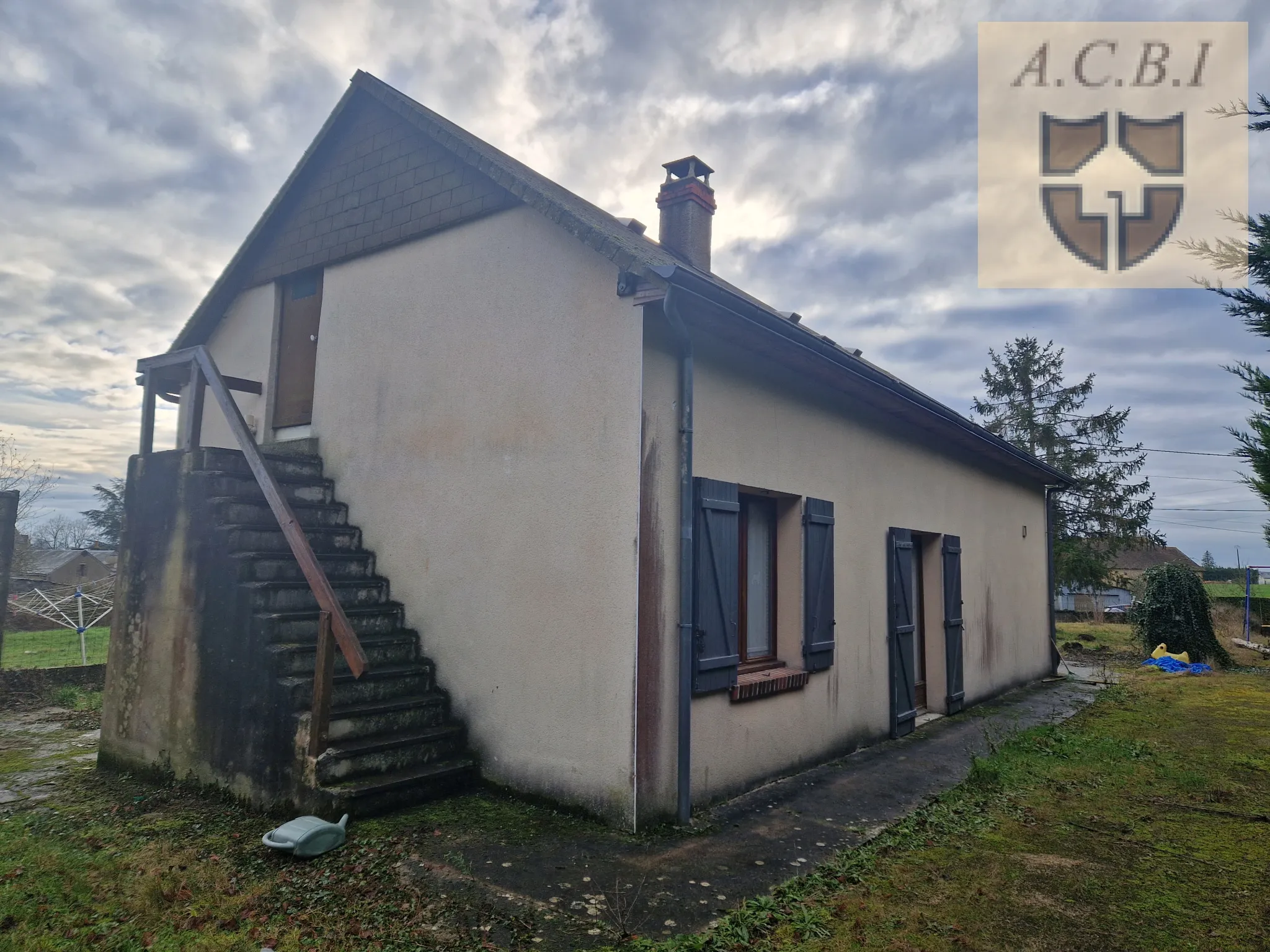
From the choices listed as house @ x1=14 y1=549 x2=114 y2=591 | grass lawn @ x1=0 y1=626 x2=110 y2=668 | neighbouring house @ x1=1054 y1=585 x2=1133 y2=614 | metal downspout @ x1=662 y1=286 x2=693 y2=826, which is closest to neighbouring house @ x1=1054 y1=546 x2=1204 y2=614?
neighbouring house @ x1=1054 y1=585 x2=1133 y2=614

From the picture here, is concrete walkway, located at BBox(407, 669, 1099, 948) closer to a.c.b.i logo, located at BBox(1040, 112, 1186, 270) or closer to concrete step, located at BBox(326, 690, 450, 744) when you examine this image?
concrete step, located at BBox(326, 690, 450, 744)

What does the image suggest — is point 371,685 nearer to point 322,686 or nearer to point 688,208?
point 322,686

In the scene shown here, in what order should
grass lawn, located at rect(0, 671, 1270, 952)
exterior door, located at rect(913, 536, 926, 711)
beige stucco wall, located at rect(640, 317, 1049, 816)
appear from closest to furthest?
grass lawn, located at rect(0, 671, 1270, 952) < beige stucco wall, located at rect(640, 317, 1049, 816) < exterior door, located at rect(913, 536, 926, 711)

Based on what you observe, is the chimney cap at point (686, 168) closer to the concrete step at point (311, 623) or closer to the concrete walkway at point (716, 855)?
the concrete step at point (311, 623)

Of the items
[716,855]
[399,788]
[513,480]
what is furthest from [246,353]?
[716,855]

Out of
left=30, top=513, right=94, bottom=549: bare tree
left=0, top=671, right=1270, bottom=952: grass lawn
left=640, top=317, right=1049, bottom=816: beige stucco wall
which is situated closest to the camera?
left=0, top=671, right=1270, bottom=952: grass lawn

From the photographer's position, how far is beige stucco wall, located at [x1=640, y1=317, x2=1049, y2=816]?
4855mm

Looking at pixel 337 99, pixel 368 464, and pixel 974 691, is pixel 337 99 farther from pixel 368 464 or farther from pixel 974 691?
pixel 974 691

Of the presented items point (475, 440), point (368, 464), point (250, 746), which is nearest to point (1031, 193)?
point (475, 440)

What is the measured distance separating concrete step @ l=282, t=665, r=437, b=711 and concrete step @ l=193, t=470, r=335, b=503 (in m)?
1.51

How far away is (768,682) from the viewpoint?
5.59 m

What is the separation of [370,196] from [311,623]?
4.09 meters

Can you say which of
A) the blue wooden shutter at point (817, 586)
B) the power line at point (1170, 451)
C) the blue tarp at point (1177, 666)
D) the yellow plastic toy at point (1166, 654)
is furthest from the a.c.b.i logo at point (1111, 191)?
the power line at point (1170, 451)

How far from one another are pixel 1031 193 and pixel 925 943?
18.7 feet
